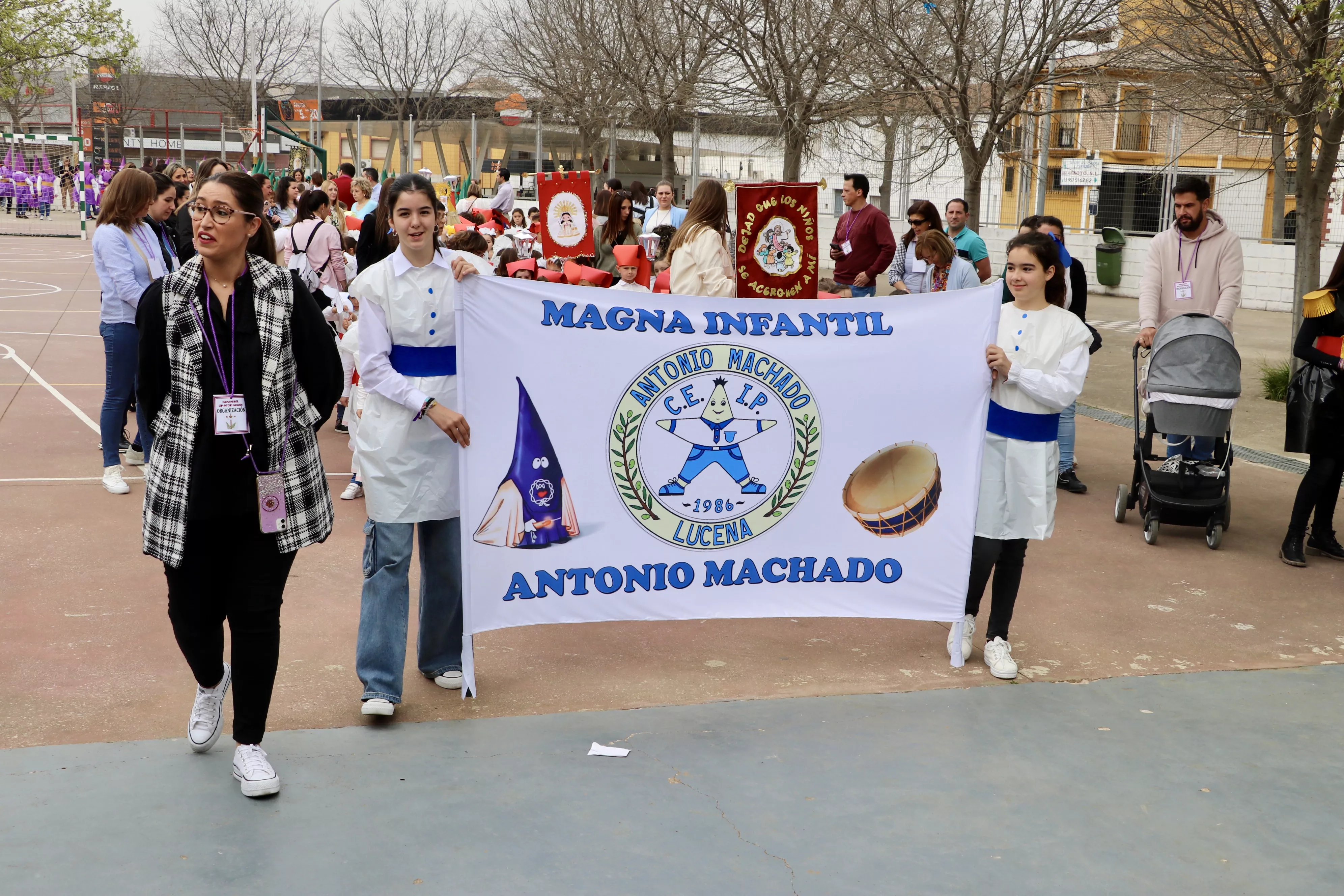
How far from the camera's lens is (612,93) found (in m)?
28.9

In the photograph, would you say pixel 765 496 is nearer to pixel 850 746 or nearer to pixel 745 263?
pixel 850 746

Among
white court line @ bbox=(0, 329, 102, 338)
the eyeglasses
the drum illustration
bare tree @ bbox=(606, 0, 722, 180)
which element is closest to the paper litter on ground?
the drum illustration

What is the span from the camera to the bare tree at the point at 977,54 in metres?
13.4

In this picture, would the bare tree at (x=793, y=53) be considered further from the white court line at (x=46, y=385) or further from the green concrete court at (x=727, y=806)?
the green concrete court at (x=727, y=806)

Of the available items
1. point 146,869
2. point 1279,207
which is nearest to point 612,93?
point 1279,207

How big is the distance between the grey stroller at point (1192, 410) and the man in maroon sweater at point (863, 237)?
126 inches

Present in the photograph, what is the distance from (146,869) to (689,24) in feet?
61.0

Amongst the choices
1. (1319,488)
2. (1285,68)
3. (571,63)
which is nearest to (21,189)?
(571,63)

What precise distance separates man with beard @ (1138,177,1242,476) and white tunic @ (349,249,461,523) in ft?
15.2

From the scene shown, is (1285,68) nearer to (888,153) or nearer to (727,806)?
(727,806)

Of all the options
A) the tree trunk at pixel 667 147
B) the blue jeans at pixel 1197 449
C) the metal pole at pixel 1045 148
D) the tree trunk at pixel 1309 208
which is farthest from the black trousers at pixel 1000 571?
the tree trunk at pixel 667 147

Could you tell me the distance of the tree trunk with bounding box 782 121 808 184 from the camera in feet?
58.5

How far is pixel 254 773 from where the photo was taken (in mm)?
3729

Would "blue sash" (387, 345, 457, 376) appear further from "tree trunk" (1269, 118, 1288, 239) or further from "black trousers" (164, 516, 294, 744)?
"tree trunk" (1269, 118, 1288, 239)
